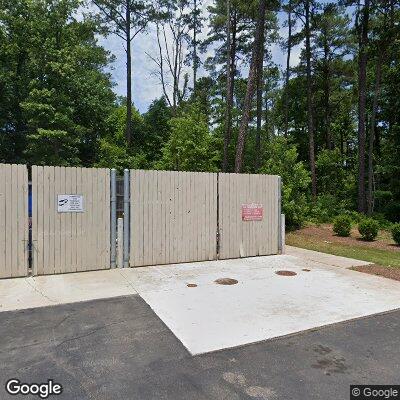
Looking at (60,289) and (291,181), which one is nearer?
(60,289)

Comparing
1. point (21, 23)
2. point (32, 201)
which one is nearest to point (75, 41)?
point (21, 23)

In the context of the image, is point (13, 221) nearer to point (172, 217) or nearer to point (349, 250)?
point (172, 217)

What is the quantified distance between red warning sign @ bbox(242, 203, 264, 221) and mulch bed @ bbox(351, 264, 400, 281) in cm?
249

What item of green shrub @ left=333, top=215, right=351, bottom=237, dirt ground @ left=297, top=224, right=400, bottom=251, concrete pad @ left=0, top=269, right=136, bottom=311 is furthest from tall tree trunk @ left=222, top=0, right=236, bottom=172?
concrete pad @ left=0, top=269, right=136, bottom=311

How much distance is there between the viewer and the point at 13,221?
6.28 metres

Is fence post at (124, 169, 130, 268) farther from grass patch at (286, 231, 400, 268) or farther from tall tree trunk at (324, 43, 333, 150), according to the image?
tall tree trunk at (324, 43, 333, 150)

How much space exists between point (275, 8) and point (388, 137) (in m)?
11.6

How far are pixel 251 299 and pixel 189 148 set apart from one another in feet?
50.5

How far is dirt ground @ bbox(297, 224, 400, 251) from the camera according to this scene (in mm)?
11816

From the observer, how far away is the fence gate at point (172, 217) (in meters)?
7.32

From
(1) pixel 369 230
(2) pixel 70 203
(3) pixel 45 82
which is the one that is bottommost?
(1) pixel 369 230

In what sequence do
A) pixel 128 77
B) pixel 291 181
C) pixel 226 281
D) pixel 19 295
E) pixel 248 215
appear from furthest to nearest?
pixel 128 77, pixel 291 181, pixel 248 215, pixel 226 281, pixel 19 295

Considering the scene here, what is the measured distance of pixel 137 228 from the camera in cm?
730

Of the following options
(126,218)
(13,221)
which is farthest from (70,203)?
(126,218)
